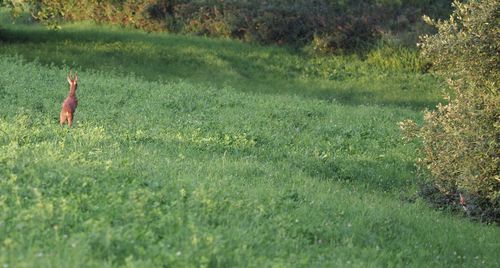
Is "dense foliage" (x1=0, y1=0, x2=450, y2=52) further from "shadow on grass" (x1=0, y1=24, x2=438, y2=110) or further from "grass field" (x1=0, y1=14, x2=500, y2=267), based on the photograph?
"grass field" (x1=0, y1=14, x2=500, y2=267)

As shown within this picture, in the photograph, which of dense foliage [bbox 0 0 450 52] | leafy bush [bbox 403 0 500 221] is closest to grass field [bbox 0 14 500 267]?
leafy bush [bbox 403 0 500 221]

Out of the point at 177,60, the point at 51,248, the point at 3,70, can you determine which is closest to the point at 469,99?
the point at 51,248

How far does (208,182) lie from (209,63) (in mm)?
17266

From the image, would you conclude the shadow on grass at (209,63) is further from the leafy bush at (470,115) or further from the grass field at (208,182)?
the leafy bush at (470,115)

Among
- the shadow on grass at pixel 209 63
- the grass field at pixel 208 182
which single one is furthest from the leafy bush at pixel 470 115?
the shadow on grass at pixel 209 63

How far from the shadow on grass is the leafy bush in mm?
11202

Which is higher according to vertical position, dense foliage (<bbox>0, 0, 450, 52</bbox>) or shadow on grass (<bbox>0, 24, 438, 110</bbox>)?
dense foliage (<bbox>0, 0, 450, 52</bbox>)

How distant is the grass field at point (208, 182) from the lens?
694 centimetres

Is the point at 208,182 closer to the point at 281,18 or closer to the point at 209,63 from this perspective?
the point at 209,63

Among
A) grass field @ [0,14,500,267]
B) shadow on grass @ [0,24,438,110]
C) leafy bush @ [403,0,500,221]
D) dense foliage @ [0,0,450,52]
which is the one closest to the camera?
grass field @ [0,14,500,267]

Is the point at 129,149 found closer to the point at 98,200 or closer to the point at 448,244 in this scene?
the point at 98,200

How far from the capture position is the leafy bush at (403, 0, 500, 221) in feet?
36.8

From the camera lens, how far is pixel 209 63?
2653 centimetres

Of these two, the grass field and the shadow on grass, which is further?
the shadow on grass
